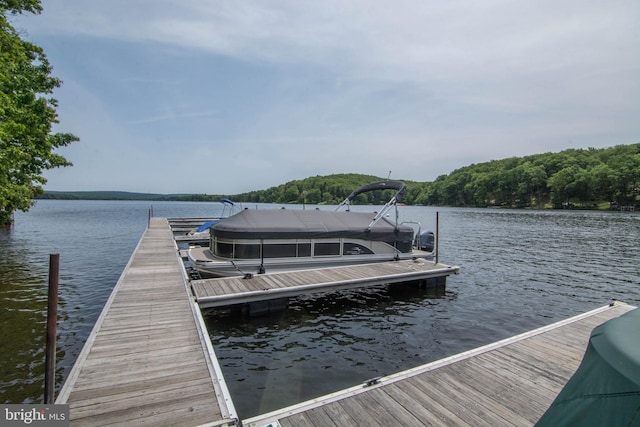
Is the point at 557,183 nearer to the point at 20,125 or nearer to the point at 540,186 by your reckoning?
the point at 540,186

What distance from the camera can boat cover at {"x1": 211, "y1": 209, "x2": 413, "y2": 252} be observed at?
11.9m

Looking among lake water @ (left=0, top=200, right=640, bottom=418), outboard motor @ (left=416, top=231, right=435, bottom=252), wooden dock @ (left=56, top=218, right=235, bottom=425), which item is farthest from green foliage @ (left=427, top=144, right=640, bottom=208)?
wooden dock @ (left=56, top=218, right=235, bottom=425)

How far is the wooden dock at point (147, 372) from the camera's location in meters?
4.05

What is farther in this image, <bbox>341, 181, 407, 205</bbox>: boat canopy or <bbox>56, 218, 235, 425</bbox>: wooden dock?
<bbox>341, 181, 407, 205</bbox>: boat canopy

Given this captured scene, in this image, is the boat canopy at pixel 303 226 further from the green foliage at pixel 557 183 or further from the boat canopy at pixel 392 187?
the green foliage at pixel 557 183

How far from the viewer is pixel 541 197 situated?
90438 millimetres

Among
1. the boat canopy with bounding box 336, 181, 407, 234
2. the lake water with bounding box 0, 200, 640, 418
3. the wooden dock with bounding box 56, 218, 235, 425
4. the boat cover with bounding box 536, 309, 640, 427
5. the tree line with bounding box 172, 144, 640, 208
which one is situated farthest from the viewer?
the tree line with bounding box 172, 144, 640, 208

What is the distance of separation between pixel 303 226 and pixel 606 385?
439 inches

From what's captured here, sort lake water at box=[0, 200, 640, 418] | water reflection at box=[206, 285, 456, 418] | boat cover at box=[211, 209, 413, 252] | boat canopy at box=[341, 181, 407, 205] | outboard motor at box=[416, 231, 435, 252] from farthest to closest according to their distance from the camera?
outboard motor at box=[416, 231, 435, 252] < boat canopy at box=[341, 181, 407, 205] < boat cover at box=[211, 209, 413, 252] < lake water at box=[0, 200, 640, 418] < water reflection at box=[206, 285, 456, 418]

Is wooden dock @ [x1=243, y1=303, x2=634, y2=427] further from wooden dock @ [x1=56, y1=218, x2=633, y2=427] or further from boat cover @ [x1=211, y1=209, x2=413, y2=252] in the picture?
boat cover @ [x1=211, y1=209, x2=413, y2=252]

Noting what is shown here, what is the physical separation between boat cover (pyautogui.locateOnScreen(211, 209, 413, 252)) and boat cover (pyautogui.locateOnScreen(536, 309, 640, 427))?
10469 mm

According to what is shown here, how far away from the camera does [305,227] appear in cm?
1274

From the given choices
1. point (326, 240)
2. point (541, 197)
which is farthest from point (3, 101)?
point (541, 197)


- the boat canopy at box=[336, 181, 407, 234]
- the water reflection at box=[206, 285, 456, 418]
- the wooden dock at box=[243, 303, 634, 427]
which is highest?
the boat canopy at box=[336, 181, 407, 234]
